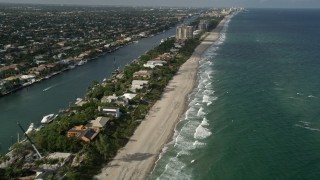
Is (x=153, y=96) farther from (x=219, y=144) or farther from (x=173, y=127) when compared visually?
(x=219, y=144)

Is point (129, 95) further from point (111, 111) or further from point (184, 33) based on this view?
point (184, 33)

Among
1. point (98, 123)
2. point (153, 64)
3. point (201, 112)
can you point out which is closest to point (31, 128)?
point (98, 123)

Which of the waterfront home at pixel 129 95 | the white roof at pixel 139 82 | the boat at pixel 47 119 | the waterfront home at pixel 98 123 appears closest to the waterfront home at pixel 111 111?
the waterfront home at pixel 98 123

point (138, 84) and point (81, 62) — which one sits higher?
point (138, 84)

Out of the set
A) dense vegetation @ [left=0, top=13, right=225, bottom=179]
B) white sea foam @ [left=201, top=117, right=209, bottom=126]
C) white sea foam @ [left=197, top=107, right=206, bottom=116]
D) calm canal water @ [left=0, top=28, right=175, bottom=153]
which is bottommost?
calm canal water @ [left=0, top=28, right=175, bottom=153]

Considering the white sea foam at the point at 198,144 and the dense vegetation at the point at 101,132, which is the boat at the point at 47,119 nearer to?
the dense vegetation at the point at 101,132

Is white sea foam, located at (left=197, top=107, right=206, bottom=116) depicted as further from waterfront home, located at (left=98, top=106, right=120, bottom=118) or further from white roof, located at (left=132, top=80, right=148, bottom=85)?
white roof, located at (left=132, top=80, right=148, bottom=85)

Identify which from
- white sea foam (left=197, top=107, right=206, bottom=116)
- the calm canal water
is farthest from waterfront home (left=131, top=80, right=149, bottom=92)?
white sea foam (left=197, top=107, right=206, bottom=116)
